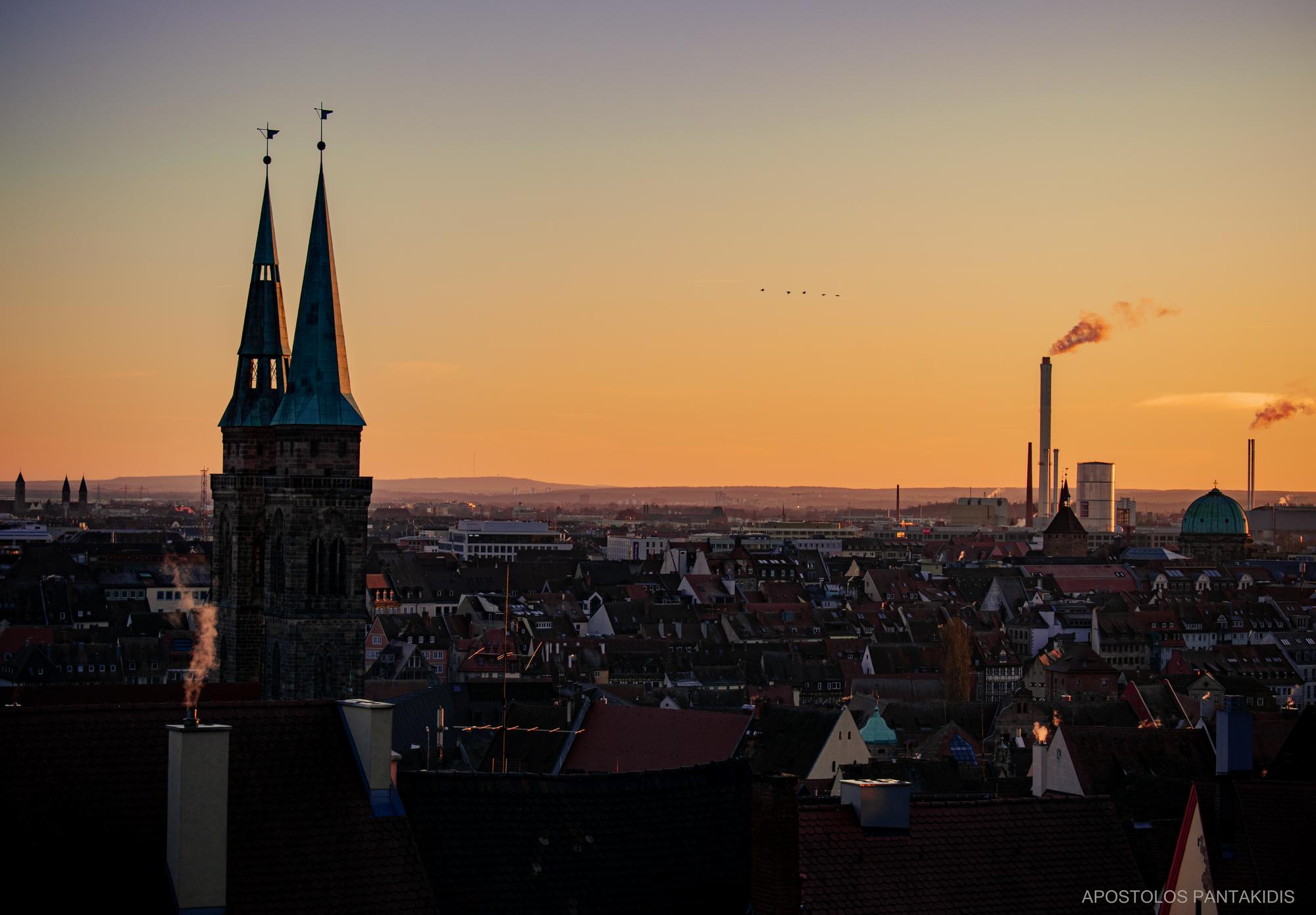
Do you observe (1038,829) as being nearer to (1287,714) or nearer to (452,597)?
(1287,714)

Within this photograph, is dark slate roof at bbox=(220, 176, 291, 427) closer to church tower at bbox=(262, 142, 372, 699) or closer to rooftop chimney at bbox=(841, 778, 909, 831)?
church tower at bbox=(262, 142, 372, 699)

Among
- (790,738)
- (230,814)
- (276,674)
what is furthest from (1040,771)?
(230,814)

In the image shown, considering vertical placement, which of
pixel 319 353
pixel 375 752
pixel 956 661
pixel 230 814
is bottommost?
pixel 956 661

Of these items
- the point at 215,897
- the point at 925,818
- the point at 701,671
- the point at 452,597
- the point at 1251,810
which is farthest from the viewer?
the point at 452,597

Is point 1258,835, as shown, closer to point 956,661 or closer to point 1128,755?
point 1128,755

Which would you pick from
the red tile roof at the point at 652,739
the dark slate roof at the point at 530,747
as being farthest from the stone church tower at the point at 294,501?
the red tile roof at the point at 652,739

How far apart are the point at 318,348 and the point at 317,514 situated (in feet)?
19.4

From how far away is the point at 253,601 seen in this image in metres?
69.4

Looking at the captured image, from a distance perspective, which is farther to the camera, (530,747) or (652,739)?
(530,747)

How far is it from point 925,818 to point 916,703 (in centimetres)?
7616

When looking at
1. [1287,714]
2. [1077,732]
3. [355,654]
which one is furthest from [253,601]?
[1287,714]

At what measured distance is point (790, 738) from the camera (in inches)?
3002

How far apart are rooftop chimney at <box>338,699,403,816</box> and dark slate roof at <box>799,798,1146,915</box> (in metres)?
6.44

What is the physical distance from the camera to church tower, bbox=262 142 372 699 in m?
65.4
